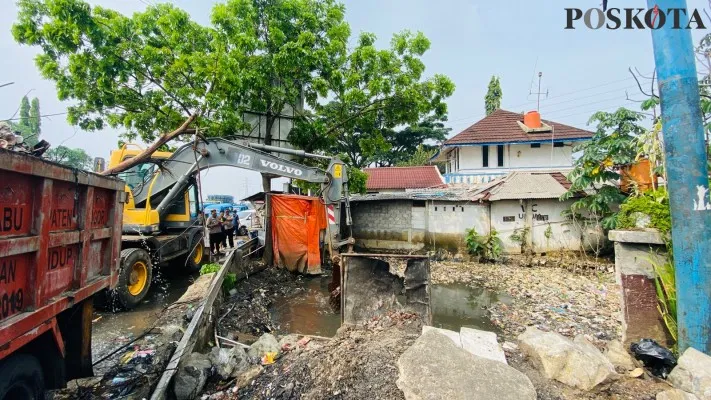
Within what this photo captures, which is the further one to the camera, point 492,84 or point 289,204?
point 492,84

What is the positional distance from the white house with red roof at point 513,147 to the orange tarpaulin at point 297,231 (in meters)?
10.7

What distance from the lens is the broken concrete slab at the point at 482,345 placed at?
111 inches

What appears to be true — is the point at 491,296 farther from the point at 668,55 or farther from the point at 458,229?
the point at 668,55

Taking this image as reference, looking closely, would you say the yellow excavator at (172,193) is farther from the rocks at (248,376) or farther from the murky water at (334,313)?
the rocks at (248,376)

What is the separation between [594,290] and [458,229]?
608 centimetres

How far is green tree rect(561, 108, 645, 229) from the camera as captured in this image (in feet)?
34.3

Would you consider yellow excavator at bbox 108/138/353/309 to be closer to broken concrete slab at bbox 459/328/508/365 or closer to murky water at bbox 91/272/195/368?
murky water at bbox 91/272/195/368

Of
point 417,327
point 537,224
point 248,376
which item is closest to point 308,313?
point 417,327

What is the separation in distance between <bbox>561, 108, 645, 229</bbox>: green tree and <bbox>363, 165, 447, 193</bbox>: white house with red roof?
949 centimetres

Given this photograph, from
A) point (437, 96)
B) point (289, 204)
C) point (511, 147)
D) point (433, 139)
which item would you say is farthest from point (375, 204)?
point (433, 139)

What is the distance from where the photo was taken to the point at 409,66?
1155cm

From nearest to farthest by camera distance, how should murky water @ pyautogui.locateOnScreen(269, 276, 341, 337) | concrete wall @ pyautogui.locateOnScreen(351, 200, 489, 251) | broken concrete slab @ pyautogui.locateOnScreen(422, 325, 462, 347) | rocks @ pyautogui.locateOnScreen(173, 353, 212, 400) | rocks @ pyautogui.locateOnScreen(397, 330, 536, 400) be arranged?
rocks @ pyautogui.locateOnScreen(397, 330, 536, 400)
broken concrete slab @ pyautogui.locateOnScreen(422, 325, 462, 347)
rocks @ pyautogui.locateOnScreen(173, 353, 212, 400)
murky water @ pyautogui.locateOnScreen(269, 276, 341, 337)
concrete wall @ pyautogui.locateOnScreen(351, 200, 489, 251)

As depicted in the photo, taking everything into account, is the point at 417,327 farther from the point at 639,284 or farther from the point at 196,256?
the point at 196,256

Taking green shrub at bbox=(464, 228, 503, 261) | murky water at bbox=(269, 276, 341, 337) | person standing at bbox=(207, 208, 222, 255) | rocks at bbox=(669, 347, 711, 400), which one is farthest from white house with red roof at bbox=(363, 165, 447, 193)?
rocks at bbox=(669, 347, 711, 400)
